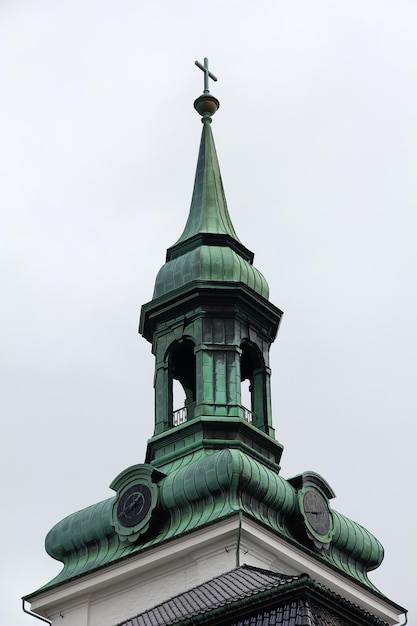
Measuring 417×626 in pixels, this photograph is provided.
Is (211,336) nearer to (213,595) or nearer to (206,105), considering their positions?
(206,105)

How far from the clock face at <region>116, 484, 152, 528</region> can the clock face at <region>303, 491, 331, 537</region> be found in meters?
3.26

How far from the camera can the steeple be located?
116 ft

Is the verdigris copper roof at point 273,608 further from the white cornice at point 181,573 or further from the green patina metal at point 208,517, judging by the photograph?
the green patina metal at point 208,517

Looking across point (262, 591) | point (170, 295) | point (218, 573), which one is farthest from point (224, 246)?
point (262, 591)

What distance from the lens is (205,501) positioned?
3219 centimetres

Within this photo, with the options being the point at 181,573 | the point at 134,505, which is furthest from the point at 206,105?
the point at 181,573

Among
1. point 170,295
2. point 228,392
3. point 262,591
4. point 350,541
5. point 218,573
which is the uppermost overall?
point 170,295

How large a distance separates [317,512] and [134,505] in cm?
381

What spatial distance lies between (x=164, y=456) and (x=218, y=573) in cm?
465

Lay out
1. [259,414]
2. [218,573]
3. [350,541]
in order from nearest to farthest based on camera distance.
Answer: [218,573] < [350,541] < [259,414]

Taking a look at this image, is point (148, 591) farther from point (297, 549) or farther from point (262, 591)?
point (262, 591)

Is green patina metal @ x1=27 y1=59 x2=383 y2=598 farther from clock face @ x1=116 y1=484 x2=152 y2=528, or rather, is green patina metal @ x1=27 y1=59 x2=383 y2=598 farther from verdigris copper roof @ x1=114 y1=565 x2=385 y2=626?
verdigris copper roof @ x1=114 y1=565 x2=385 y2=626

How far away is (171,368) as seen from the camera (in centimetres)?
3728

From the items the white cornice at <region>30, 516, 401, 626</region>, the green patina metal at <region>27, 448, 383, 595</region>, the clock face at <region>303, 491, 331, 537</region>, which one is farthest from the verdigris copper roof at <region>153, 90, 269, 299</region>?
the white cornice at <region>30, 516, 401, 626</region>
